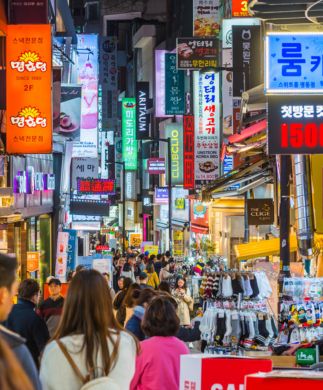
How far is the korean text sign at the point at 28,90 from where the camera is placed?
60.9ft

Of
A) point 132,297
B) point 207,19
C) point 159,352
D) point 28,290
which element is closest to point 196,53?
Answer: point 207,19

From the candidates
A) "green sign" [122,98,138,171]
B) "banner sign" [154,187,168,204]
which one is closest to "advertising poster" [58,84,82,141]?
"banner sign" [154,187,168,204]

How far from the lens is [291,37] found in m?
11.0

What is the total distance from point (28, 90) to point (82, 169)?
24187 millimetres

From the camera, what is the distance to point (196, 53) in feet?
105

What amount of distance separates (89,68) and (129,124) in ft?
102

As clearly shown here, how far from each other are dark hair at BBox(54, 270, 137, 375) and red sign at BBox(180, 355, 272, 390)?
102 cm

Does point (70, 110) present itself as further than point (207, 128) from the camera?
No

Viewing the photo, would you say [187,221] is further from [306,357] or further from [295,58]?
[306,357]

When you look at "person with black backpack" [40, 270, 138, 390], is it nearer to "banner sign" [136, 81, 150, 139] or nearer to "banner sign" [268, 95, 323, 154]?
"banner sign" [268, 95, 323, 154]

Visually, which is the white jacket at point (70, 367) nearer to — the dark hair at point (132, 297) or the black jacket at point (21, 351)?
the black jacket at point (21, 351)

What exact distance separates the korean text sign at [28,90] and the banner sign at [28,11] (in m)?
1.43

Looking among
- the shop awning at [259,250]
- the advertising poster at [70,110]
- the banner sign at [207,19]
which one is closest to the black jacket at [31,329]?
the shop awning at [259,250]

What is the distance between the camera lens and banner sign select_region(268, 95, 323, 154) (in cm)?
1023
